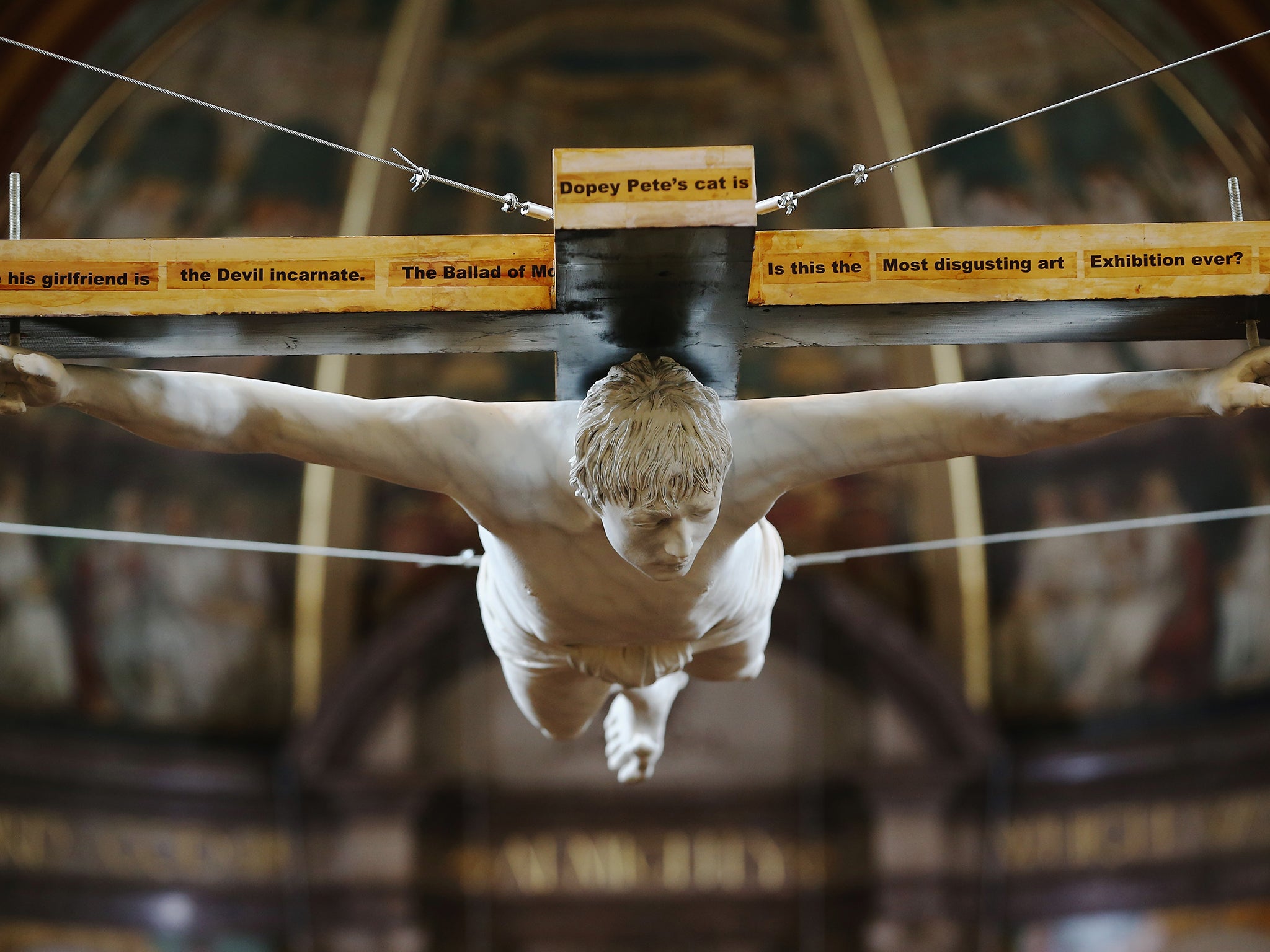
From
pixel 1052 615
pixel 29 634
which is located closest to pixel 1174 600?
pixel 1052 615

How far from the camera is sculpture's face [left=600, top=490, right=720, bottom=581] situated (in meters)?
2.72

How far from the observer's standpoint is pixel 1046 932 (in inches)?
287

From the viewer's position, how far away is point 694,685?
780 cm

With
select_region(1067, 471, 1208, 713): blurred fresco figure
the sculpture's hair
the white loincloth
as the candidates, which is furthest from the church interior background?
the sculpture's hair

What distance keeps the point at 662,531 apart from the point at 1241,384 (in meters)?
1.05

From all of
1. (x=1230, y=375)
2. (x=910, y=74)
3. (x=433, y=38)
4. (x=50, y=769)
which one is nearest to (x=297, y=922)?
(x=50, y=769)

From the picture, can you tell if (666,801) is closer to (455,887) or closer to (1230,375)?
(455,887)

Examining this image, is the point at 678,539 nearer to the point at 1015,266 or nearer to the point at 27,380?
the point at 1015,266

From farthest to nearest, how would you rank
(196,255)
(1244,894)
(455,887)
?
(455,887) < (1244,894) < (196,255)

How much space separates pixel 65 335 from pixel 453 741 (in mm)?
5172

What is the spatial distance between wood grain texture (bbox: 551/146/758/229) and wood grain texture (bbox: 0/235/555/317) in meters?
0.20

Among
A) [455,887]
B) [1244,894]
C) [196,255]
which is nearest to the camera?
[196,255]

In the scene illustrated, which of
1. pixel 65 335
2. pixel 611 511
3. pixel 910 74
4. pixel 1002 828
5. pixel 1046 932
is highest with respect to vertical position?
pixel 910 74

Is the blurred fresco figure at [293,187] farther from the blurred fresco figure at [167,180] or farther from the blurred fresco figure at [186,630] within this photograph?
the blurred fresco figure at [186,630]
